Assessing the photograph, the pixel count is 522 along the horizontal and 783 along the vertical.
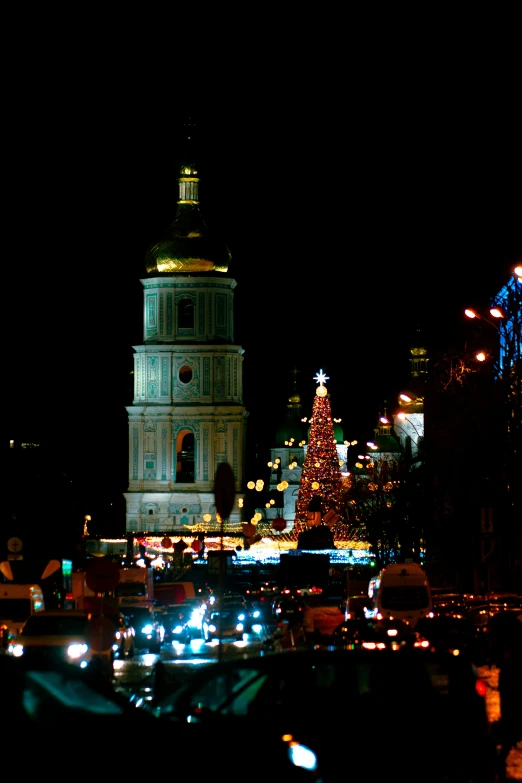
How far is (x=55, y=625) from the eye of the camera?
2614cm

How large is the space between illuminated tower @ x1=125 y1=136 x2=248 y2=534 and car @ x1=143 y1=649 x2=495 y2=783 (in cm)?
10590

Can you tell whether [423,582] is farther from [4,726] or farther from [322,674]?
[4,726]

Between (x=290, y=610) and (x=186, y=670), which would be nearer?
(x=186, y=670)

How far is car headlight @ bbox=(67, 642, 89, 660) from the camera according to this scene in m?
24.0

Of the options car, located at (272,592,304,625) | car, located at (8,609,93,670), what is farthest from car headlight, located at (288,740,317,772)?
car, located at (272,592,304,625)

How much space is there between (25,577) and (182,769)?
132ft

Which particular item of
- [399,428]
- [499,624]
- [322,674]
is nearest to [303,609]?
[499,624]

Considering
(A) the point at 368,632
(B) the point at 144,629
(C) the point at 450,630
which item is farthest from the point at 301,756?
(B) the point at 144,629

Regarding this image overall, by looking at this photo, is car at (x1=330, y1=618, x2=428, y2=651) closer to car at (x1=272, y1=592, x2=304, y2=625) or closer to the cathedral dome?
car at (x1=272, y1=592, x2=304, y2=625)

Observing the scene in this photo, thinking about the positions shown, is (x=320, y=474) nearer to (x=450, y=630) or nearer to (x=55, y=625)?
(x=55, y=625)

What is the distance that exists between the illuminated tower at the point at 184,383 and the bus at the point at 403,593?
8197 cm

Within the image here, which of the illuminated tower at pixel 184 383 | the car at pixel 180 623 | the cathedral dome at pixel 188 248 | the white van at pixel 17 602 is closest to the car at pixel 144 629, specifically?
the white van at pixel 17 602

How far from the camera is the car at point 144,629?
34688 mm

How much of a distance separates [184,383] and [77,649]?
94.6 meters
